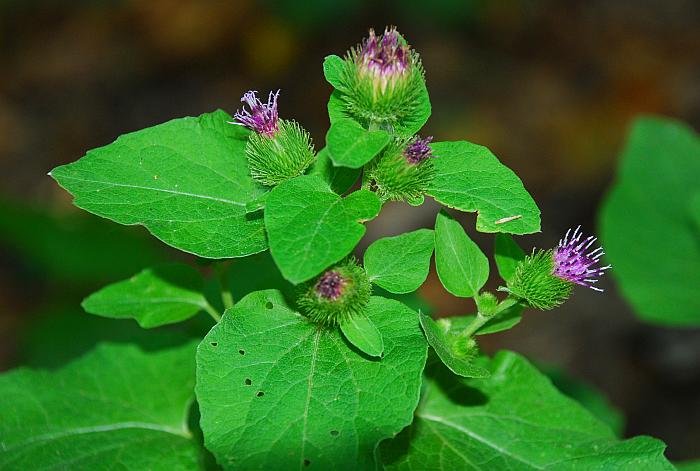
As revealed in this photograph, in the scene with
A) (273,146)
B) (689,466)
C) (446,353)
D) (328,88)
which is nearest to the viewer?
(446,353)

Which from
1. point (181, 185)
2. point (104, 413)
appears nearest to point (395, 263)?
point (181, 185)

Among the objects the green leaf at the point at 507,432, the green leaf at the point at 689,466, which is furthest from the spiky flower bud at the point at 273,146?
the green leaf at the point at 689,466

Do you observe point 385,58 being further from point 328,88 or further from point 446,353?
point 328,88

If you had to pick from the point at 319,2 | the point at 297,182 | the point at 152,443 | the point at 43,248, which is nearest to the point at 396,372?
the point at 297,182

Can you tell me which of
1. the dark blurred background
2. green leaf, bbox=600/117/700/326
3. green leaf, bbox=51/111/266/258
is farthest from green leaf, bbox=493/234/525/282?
the dark blurred background

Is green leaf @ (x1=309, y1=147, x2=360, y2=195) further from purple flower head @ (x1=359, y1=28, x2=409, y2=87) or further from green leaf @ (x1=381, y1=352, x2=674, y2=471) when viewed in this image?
green leaf @ (x1=381, y1=352, x2=674, y2=471)

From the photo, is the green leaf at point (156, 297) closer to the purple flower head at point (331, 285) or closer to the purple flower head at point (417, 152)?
the purple flower head at point (331, 285)
